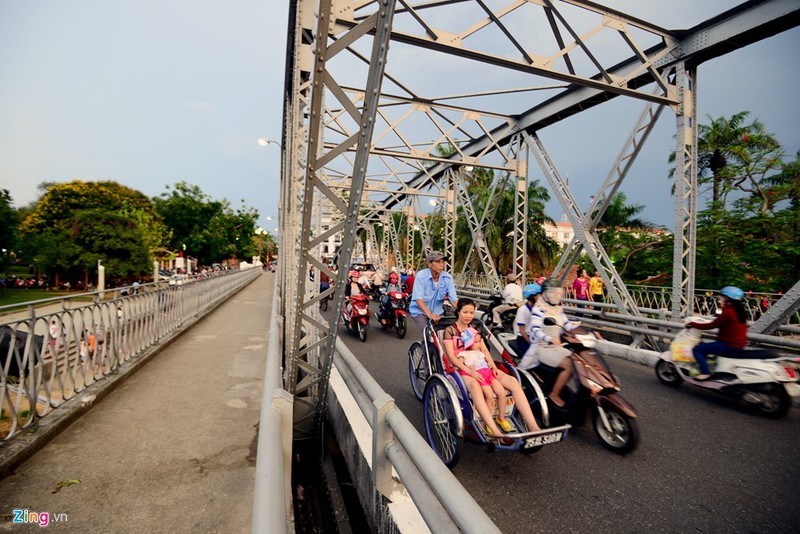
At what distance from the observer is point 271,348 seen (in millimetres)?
3635

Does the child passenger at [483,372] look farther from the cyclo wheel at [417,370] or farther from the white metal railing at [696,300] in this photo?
the white metal railing at [696,300]

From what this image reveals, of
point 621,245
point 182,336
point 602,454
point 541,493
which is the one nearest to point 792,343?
point 602,454

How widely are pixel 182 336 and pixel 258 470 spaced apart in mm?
9316

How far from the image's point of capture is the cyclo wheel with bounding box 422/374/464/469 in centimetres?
337

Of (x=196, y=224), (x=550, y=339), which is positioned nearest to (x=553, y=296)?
(x=550, y=339)

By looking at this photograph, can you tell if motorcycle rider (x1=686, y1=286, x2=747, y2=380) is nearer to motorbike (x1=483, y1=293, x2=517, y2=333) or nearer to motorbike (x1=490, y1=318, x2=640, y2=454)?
motorbike (x1=490, y1=318, x2=640, y2=454)

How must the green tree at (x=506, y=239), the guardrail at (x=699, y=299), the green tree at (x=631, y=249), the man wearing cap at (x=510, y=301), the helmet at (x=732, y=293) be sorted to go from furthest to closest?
1. the green tree at (x=506, y=239)
2. the green tree at (x=631, y=249)
3. the guardrail at (x=699, y=299)
4. the man wearing cap at (x=510, y=301)
5. the helmet at (x=732, y=293)

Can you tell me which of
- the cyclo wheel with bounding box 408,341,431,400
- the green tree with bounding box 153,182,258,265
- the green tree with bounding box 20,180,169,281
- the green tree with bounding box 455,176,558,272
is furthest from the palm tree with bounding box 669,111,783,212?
the green tree with bounding box 153,182,258,265

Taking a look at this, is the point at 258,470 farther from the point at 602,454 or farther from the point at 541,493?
the point at 602,454

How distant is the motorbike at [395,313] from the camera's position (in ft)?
31.6

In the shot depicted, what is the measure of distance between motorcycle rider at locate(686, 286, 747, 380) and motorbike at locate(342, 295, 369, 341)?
20.3ft

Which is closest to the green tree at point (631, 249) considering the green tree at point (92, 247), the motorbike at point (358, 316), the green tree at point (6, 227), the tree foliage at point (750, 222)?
the tree foliage at point (750, 222)
